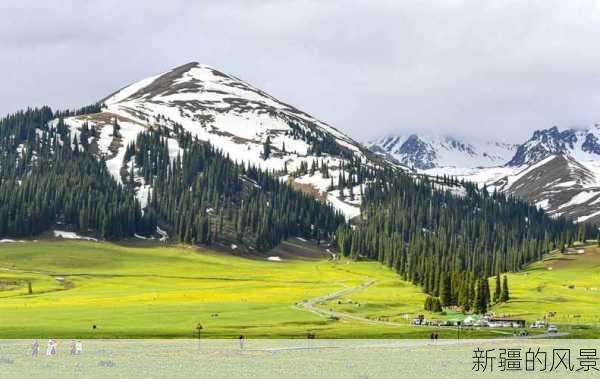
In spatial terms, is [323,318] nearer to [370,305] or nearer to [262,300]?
[370,305]

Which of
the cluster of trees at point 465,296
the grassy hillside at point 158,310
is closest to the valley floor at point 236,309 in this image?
the grassy hillside at point 158,310

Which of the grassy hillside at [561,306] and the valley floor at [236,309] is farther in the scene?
the grassy hillside at [561,306]

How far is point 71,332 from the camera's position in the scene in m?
97.6

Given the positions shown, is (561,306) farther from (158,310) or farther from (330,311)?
(158,310)

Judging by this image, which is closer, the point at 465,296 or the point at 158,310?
the point at 158,310

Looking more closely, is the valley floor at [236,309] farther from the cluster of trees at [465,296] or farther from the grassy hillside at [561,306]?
the cluster of trees at [465,296]

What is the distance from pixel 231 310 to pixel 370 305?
26.9 meters

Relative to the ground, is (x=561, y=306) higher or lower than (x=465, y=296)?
lower

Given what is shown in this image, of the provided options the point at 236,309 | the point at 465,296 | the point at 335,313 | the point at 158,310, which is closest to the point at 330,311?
the point at 335,313

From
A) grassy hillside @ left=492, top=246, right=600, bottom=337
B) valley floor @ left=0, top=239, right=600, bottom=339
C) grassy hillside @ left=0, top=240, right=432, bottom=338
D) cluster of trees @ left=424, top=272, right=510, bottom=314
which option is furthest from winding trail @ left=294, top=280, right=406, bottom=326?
grassy hillside @ left=492, top=246, right=600, bottom=337

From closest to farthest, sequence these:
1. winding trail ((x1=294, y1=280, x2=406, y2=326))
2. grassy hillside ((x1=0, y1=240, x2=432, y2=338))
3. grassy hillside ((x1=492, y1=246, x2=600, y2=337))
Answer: grassy hillside ((x1=0, y1=240, x2=432, y2=338)) < grassy hillside ((x1=492, y1=246, x2=600, y2=337)) < winding trail ((x1=294, y1=280, x2=406, y2=326))

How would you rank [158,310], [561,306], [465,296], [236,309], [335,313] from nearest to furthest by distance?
1. [335,313]
2. [158,310]
3. [236,309]
4. [465,296]
5. [561,306]

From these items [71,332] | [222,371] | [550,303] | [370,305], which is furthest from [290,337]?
[550,303]

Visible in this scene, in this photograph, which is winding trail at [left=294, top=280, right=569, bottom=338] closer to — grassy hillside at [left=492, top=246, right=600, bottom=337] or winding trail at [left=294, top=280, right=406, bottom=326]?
winding trail at [left=294, top=280, right=406, bottom=326]
